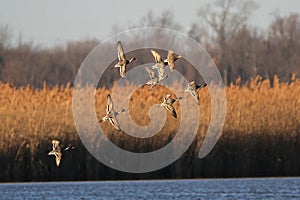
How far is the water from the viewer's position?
14930 millimetres

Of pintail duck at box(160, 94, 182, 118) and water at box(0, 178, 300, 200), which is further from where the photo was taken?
water at box(0, 178, 300, 200)

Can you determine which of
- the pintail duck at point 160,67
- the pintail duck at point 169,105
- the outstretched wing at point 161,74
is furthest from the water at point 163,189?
the outstretched wing at point 161,74

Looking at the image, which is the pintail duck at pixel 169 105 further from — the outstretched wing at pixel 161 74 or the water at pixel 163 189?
the water at pixel 163 189

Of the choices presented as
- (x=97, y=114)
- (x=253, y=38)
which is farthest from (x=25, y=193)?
(x=253, y=38)

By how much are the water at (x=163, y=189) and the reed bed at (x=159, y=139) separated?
15 centimetres

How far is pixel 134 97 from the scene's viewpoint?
1697 centimetres

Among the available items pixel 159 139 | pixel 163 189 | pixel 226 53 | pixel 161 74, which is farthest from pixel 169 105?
pixel 226 53

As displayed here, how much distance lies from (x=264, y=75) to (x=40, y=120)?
28.4 meters

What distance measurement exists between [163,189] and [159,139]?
1.06m

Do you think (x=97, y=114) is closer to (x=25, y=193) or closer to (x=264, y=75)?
(x=25, y=193)

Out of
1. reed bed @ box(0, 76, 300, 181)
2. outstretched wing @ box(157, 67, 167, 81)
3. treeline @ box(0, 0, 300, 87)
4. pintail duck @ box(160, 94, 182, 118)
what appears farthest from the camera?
treeline @ box(0, 0, 300, 87)

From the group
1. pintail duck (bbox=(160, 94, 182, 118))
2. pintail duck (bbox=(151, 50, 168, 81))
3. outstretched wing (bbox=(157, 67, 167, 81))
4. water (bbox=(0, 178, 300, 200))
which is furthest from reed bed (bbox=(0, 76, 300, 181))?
outstretched wing (bbox=(157, 67, 167, 81))

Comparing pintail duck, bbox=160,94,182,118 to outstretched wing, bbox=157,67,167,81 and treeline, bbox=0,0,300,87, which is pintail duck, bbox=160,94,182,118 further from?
treeline, bbox=0,0,300,87

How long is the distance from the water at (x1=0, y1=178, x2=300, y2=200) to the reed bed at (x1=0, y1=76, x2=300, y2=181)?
15 centimetres
